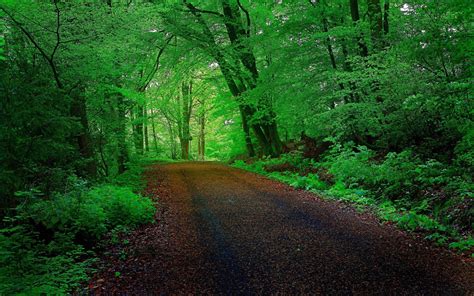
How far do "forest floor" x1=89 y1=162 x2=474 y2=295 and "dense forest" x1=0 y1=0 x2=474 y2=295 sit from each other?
1.85 feet

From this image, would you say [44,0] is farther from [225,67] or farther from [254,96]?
[225,67]

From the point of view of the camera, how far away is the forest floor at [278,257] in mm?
4297

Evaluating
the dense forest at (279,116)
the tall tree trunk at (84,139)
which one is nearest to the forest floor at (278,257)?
the dense forest at (279,116)

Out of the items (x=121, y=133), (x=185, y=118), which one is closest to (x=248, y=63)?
(x=121, y=133)

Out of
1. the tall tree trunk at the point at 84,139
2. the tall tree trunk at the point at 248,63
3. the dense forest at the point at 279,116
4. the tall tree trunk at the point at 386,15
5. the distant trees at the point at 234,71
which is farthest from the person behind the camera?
the tall tree trunk at the point at 248,63

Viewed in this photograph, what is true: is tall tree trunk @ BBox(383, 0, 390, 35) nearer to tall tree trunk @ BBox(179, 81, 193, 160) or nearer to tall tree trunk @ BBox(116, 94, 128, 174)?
tall tree trunk @ BBox(116, 94, 128, 174)

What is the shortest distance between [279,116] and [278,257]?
37.4ft

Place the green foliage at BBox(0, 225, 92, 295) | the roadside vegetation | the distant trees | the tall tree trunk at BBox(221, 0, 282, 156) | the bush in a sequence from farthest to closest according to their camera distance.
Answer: the tall tree trunk at BBox(221, 0, 282, 156) → the distant trees → the roadside vegetation → the bush → the green foliage at BBox(0, 225, 92, 295)

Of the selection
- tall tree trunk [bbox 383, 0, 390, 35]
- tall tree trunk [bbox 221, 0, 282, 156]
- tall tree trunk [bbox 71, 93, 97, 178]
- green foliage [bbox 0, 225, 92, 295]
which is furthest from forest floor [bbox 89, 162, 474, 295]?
tall tree trunk [bbox 221, 0, 282, 156]

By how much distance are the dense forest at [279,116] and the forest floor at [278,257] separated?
563 millimetres

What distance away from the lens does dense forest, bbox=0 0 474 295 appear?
5.73 metres

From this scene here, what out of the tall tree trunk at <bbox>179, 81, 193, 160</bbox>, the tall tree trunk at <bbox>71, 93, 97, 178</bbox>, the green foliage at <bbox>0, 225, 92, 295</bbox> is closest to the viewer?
the green foliage at <bbox>0, 225, 92, 295</bbox>

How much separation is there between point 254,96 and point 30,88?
10460 mm

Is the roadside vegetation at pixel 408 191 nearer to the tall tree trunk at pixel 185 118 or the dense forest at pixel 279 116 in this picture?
the dense forest at pixel 279 116
